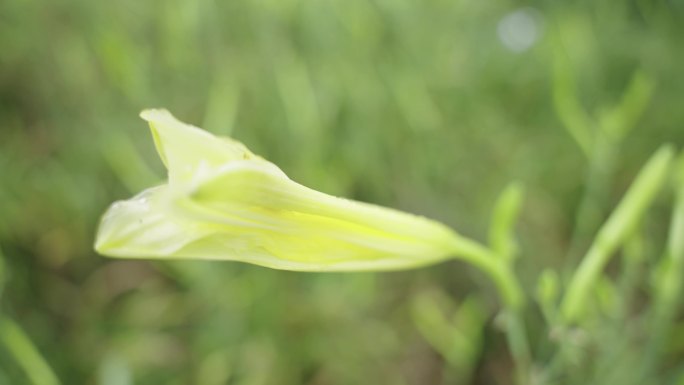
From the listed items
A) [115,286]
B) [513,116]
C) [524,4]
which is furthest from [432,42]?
[115,286]

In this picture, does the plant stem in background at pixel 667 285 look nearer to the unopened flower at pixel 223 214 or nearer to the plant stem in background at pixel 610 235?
the plant stem in background at pixel 610 235

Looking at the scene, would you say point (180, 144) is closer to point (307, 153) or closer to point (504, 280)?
point (504, 280)

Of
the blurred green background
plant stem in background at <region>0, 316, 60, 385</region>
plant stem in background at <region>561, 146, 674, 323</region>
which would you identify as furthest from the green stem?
plant stem in background at <region>0, 316, 60, 385</region>

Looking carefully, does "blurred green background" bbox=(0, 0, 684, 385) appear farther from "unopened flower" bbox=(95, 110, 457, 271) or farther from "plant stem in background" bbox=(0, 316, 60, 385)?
"unopened flower" bbox=(95, 110, 457, 271)

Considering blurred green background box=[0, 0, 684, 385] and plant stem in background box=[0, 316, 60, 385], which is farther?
blurred green background box=[0, 0, 684, 385]

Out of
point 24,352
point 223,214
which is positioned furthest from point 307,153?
point 223,214

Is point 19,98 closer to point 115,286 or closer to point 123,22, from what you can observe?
point 123,22
